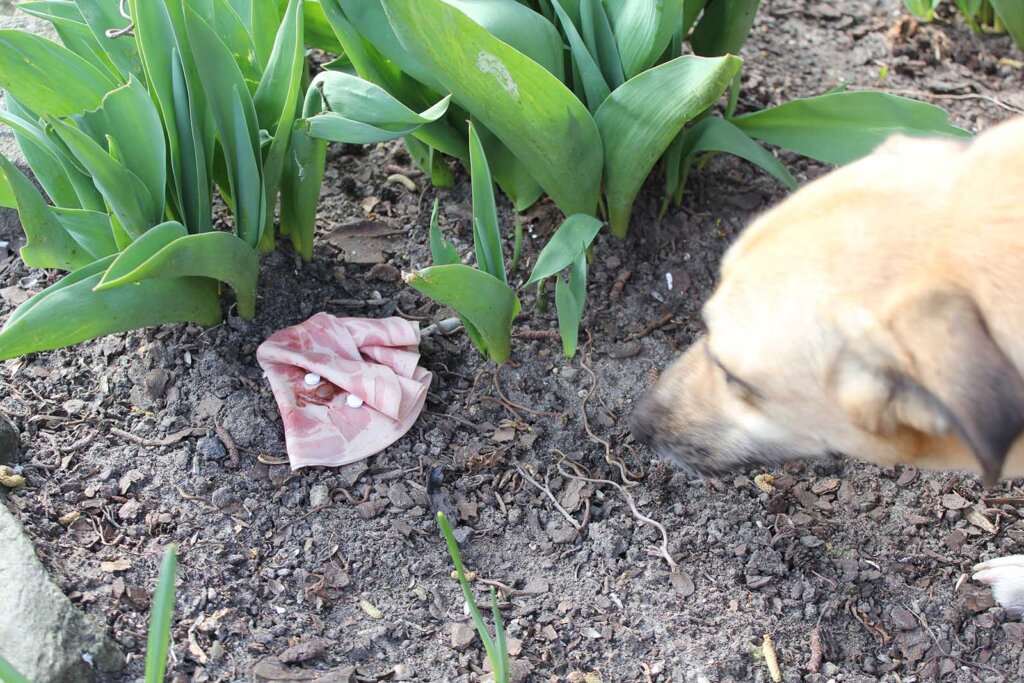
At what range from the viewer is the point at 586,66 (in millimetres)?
2014

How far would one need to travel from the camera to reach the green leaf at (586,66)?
6.42 feet

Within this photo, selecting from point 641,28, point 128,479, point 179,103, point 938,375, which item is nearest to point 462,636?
point 128,479

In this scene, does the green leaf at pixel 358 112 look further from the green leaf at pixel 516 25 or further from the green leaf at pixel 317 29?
the green leaf at pixel 317 29

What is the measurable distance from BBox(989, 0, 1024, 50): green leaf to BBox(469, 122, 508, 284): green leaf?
71.8 inches

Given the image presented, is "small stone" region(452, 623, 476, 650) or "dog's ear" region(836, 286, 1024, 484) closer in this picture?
"dog's ear" region(836, 286, 1024, 484)

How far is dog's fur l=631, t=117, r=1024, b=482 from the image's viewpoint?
1245 mm

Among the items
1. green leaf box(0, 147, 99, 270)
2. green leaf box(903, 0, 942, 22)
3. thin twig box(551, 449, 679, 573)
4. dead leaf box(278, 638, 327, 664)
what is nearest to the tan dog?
thin twig box(551, 449, 679, 573)

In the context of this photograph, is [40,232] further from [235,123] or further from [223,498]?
[223,498]

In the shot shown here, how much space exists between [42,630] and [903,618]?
1578 millimetres

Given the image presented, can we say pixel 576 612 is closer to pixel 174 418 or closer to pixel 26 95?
pixel 174 418

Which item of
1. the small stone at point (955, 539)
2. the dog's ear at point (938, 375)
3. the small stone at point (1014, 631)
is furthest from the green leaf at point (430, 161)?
the small stone at point (1014, 631)

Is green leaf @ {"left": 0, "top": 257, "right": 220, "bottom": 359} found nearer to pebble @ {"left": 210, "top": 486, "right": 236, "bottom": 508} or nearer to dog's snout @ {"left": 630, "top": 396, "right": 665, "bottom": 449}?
pebble @ {"left": 210, "top": 486, "right": 236, "bottom": 508}

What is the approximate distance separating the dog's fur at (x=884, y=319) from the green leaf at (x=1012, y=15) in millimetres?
1527

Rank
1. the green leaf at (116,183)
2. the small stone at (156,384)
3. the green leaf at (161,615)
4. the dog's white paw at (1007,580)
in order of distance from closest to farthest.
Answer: the green leaf at (161,615)
the green leaf at (116,183)
the dog's white paw at (1007,580)
the small stone at (156,384)
